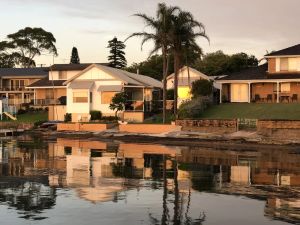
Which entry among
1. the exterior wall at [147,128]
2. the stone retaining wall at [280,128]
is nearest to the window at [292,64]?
the stone retaining wall at [280,128]

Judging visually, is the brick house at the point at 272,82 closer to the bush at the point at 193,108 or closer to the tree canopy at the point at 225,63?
the bush at the point at 193,108

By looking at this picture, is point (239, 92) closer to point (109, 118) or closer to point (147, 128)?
point (147, 128)

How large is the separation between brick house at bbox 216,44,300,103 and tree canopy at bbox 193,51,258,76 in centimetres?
3294

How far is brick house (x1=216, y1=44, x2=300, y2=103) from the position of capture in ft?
196

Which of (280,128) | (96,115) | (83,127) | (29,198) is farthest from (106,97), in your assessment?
(29,198)

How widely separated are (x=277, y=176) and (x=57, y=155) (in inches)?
Answer: 647

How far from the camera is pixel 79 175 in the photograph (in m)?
26.8

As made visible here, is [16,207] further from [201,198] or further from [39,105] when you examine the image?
[39,105]

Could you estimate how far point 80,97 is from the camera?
6725cm

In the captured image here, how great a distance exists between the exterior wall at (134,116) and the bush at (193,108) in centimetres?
688

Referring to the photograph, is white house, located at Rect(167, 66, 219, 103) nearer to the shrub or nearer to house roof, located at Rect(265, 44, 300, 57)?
the shrub

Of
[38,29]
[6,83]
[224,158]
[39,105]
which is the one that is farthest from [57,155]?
[38,29]

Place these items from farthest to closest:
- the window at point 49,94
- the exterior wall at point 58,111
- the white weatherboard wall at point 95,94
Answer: the window at point 49,94 → the exterior wall at point 58,111 → the white weatherboard wall at point 95,94

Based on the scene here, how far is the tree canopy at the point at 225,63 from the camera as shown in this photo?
318 ft
